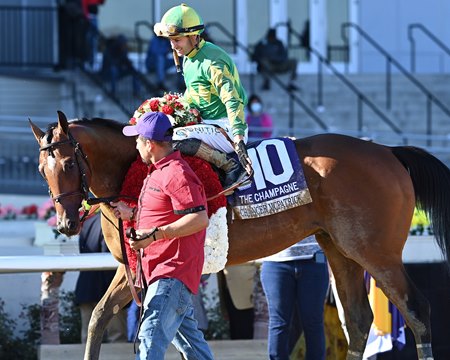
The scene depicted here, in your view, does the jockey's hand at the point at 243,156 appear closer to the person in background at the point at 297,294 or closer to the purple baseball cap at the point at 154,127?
the person in background at the point at 297,294

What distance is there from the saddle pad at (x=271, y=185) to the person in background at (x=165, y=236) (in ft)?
3.67

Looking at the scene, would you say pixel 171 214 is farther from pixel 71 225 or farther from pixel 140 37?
pixel 140 37

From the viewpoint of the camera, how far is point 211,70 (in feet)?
23.4

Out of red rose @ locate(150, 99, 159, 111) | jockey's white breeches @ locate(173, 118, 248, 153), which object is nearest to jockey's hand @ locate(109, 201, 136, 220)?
jockey's white breeches @ locate(173, 118, 248, 153)

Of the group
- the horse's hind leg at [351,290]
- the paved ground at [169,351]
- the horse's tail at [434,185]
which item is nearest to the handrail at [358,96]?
the paved ground at [169,351]

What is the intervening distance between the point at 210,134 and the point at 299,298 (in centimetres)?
141

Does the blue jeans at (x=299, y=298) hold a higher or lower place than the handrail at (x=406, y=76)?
lower

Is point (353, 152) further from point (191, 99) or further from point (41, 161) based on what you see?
point (41, 161)

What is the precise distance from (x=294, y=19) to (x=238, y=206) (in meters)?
13.9

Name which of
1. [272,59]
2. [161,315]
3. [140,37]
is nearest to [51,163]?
[161,315]

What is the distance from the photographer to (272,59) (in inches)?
724

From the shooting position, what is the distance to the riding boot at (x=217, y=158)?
7.07 meters

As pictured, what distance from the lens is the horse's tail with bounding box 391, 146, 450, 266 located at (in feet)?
25.7

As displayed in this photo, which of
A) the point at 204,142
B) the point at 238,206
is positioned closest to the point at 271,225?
the point at 238,206
